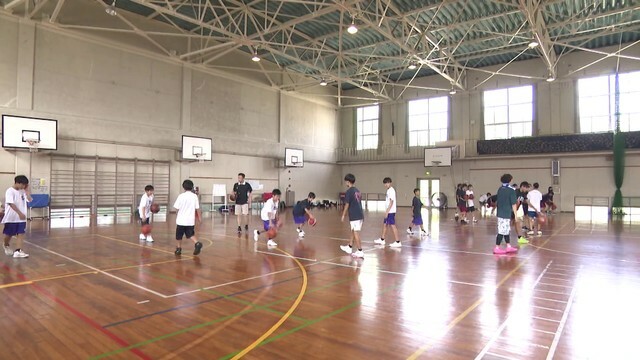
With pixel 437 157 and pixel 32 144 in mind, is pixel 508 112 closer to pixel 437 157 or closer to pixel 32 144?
pixel 437 157

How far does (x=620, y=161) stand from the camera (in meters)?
23.1

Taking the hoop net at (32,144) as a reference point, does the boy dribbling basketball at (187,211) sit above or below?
below

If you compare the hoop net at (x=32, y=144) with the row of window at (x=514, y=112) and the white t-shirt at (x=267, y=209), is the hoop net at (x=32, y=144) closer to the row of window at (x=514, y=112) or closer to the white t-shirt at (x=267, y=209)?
the white t-shirt at (x=267, y=209)

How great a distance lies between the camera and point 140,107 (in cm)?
2039

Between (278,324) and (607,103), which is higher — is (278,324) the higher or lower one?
the lower one

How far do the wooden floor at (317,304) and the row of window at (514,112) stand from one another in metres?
19.1

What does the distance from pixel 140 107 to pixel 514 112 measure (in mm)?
24017

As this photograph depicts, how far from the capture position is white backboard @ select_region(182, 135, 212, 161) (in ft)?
70.9

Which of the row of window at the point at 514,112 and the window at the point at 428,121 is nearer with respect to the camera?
the row of window at the point at 514,112

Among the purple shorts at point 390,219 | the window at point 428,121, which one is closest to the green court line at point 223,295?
the purple shorts at point 390,219

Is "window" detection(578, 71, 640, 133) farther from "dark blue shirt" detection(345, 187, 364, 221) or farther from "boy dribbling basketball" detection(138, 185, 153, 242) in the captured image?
"boy dribbling basketball" detection(138, 185, 153, 242)

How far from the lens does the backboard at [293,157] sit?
27656 millimetres

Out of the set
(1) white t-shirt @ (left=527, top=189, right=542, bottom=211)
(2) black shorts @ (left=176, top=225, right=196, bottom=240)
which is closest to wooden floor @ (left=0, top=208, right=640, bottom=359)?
(2) black shorts @ (left=176, top=225, right=196, bottom=240)

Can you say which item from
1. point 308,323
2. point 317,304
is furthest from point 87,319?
point 317,304
